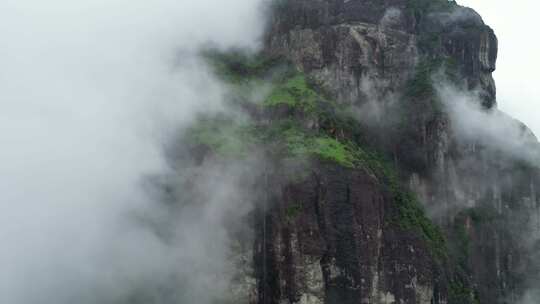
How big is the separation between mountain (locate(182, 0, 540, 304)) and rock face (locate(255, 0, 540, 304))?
200 mm

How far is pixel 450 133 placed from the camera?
420 feet

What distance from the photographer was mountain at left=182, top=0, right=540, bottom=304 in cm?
10250

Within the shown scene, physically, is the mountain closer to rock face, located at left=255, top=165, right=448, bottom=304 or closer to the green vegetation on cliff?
rock face, located at left=255, top=165, right=448, bottom=304

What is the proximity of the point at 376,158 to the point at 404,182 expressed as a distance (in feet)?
20.0

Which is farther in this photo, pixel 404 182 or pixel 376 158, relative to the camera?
pixel 404 182

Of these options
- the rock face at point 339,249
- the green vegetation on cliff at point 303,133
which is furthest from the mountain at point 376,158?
the green vegetation on cliff at point 303,133

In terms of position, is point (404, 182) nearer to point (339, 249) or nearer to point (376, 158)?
point (376, 158)

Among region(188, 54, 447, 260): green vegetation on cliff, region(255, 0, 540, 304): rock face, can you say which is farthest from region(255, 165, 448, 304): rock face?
region(188, 54, 447, 260): green vegetation on cliff

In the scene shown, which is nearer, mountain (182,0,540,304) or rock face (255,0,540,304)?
rock face (255,0,540,304)

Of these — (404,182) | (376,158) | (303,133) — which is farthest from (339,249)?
(404,182)

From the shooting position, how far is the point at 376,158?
406ft

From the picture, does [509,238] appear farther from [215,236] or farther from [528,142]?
[215,236]

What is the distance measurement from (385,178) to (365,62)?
23003mm

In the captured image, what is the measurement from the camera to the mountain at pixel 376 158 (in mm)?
102500
